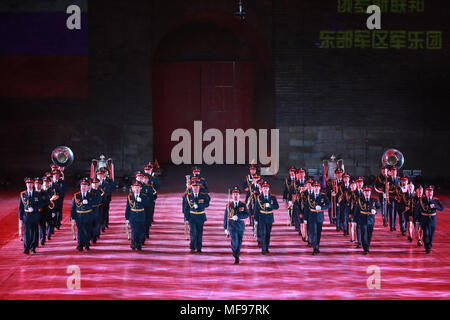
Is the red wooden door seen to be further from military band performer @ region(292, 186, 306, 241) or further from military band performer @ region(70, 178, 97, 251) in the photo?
military band performer @ region(70, 178, 97, 251)

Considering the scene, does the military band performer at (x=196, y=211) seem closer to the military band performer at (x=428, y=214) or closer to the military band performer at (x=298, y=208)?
the military band performer at (x=298, y=208)

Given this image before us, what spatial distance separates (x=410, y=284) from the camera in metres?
10.5

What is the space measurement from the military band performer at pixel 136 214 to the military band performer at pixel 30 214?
1886mm

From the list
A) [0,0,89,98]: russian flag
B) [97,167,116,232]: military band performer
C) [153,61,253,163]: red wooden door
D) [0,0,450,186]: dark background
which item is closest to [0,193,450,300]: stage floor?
[97,167,116,232]: military band performer

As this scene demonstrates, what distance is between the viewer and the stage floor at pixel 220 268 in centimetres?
998

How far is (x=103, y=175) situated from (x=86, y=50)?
992 cm

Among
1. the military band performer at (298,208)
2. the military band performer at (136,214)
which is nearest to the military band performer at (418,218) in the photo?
the military band performer at (298,208)

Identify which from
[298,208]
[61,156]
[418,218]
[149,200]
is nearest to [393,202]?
[418,218]

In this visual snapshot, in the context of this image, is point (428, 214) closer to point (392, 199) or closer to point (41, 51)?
point (392, 199)

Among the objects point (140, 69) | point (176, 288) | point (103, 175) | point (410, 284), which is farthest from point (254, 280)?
point (140, 69)

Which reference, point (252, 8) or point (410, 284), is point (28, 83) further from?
point (410, 284)

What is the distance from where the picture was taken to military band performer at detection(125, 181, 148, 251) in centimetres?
1284

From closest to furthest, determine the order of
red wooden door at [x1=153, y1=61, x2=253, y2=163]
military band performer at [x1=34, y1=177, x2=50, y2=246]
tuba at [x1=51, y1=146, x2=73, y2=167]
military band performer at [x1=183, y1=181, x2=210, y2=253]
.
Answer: military band performer at [x1=183, y1=181, x2=210, y2=253] → military band performer at [x1=34, y1=177, x2=50, y2=246] → tuba at [x1=51, y1=146, x2=73, y2=167] → red wooden door at [x1=153, y1=61, x2=253, y2=163]

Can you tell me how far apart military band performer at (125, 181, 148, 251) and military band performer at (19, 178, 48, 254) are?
1.89 m
